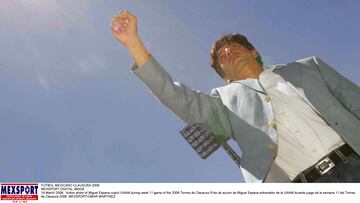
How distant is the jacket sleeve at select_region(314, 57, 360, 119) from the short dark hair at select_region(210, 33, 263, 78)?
51.3 inches

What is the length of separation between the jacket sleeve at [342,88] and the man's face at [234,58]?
1.04 metres

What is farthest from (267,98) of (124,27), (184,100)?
(124,27)

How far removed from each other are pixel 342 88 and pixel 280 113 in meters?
0.79

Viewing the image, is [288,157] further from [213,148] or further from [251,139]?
[213,148]

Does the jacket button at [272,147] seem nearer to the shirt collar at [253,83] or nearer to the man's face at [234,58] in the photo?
the shirt collar at [253,83]

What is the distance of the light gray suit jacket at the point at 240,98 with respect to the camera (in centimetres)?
449

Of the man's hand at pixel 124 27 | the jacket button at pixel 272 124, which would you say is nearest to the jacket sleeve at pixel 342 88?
the jacket button at pixel 272 124

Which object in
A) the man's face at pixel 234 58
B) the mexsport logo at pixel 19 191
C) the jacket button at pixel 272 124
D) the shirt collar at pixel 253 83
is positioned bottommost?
the mexsport logo at pixel 19 191

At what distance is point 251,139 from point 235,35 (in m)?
2.23

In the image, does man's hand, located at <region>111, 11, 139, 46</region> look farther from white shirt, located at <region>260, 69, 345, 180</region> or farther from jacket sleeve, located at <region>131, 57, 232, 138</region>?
white shirt, located at <region>260, 69, 345, 180</region>

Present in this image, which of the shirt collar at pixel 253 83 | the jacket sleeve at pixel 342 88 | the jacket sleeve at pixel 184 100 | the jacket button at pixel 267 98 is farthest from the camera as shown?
the shirt collar at pixel 253 83

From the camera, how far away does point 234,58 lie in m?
5.92

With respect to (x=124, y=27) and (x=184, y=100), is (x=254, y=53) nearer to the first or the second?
(x=184, y=100)

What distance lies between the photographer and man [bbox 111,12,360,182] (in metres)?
4.30
